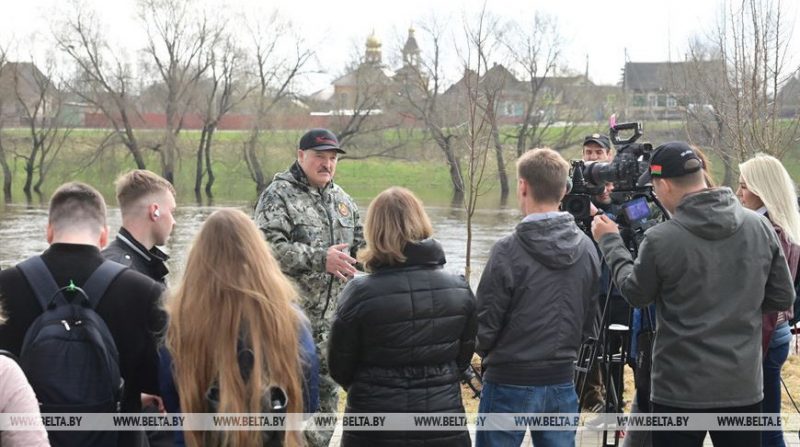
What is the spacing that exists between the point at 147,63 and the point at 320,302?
37.7 m

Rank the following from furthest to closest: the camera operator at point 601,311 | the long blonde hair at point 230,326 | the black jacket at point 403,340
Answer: the camera operator at point 601,311
the black jacket at point 403,340
the long blonde hair at point 230,326

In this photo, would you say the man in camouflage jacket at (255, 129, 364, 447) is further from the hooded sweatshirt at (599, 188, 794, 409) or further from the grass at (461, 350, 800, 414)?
the hooded sweatshirt at (599, 188, 794, 409)

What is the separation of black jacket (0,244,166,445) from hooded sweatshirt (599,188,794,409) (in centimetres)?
198

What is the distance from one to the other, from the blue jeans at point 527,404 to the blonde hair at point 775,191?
4.68 feet

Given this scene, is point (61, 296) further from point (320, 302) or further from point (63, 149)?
point (63, 149)

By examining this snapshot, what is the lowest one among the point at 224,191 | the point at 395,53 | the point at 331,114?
the point at 224,191

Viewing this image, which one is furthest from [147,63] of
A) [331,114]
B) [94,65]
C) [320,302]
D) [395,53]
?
[320,302]

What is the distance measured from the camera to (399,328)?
338cm

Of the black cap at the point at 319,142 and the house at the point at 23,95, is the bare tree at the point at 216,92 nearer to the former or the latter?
the house at the point at 23,95

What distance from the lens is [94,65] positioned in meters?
39.1

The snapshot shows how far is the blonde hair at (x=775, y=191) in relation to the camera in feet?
14.1

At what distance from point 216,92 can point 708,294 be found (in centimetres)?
3970

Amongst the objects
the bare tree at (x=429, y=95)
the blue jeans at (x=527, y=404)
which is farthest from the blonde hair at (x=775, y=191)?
the bare tree at (x=429, y=95)

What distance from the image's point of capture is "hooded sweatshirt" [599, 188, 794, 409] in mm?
3484
